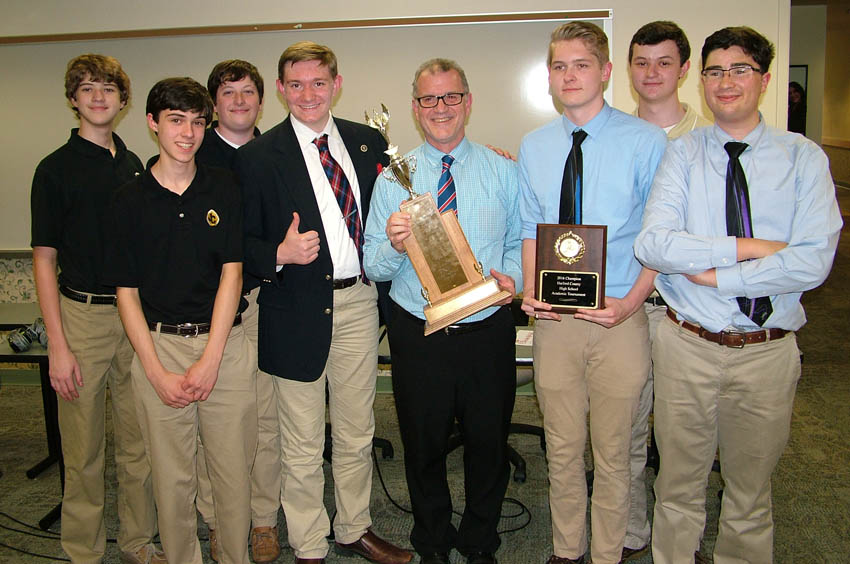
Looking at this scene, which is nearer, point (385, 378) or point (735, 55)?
point (735, 55)

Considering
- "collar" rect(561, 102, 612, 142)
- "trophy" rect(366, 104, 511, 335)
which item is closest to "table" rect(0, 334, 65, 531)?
"trophy" rect(366, 104, 511, 335)

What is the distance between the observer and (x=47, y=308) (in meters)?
2.76

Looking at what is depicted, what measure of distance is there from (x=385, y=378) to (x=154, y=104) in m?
3.23

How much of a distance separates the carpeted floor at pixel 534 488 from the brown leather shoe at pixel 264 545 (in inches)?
2.4

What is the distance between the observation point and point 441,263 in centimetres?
252

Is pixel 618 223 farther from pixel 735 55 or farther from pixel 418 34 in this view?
pixel 418 34

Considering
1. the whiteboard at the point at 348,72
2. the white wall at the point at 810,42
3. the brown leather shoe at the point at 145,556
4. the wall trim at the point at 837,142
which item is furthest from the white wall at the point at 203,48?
the wall trim at the point at 837,142

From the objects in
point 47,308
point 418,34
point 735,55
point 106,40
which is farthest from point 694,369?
point 106,40

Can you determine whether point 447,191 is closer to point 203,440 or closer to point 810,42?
point 203,440

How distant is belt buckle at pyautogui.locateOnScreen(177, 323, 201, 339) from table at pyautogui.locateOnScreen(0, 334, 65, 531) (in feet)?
4.68

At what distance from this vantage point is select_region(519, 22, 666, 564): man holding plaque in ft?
8.09

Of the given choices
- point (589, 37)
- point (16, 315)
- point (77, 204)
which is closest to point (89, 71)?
point (77, 204)

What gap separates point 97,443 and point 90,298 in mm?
626

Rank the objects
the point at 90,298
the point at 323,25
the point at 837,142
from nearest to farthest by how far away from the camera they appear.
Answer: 1. the point at 90,298
2. the point at 323,25
3. the point at 837,142
